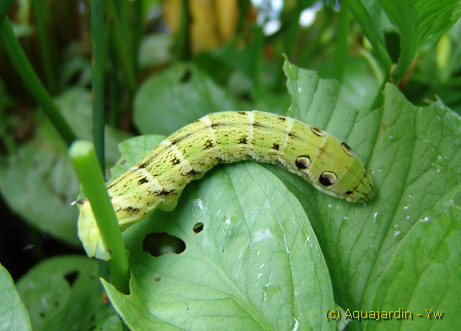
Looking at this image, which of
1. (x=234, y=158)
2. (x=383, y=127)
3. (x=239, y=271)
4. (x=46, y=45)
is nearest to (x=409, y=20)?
(x=383, y=127)

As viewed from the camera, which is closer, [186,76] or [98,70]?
[98,70]

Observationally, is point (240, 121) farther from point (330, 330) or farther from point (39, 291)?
point (39, 291)

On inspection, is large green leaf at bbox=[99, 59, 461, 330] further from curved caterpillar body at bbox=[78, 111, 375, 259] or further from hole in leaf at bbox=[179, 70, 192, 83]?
hole in leaf at bbox=[179, 70, 192, 83]

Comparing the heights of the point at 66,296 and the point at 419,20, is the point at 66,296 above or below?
below

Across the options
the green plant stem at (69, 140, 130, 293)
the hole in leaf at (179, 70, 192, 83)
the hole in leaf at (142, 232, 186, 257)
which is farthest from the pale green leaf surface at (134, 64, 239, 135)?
the green plant stem at (69, 140, 130, 293)

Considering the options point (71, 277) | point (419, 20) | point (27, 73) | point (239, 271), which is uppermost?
point (27, 73)

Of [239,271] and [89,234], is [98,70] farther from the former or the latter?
[239,271]

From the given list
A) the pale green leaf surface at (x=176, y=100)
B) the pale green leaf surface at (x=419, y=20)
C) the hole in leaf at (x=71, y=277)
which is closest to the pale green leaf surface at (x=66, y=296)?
the hole in leaf at (x=71, y=277)
